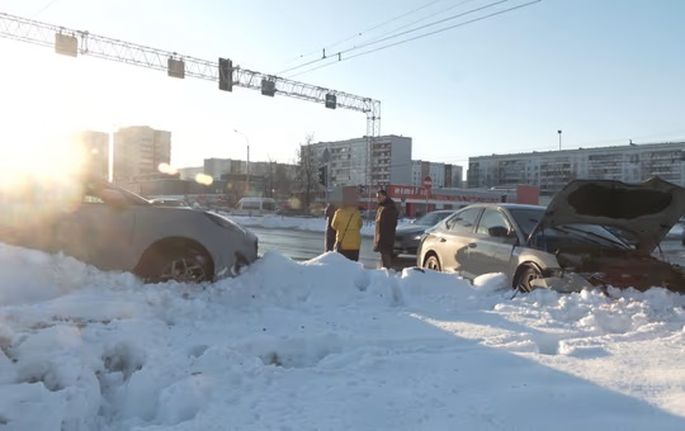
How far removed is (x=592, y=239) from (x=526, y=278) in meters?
1.10

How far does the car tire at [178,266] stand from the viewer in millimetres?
6602

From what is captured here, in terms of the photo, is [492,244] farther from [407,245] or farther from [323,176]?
[323,176]

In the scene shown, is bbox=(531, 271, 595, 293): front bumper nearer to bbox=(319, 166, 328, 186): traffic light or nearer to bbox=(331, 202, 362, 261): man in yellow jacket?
bbox=(331, 202, 362, 261): man in yellow jacket

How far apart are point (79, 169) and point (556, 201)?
548 centimetres

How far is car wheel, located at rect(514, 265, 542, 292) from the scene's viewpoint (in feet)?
23.3

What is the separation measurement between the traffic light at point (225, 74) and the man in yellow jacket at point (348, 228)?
17.5 m

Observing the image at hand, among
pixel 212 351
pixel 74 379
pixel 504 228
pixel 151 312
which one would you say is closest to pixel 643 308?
pixel 504 228

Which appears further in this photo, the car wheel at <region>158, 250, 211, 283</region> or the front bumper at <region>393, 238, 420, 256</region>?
the front bumper at <region>393, 238, 420, 256</region>

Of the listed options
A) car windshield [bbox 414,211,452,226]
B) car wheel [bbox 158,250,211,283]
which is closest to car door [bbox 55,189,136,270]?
car wheel [bbox 158,250,211,283]

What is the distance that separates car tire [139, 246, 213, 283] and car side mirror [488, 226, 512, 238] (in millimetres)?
3847

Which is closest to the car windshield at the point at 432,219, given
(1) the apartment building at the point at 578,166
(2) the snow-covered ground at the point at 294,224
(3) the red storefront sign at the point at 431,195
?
(2) the snow-covered ground at the point at 294,224

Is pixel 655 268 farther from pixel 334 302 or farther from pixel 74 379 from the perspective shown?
pixel 74 379

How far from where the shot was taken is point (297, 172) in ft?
274

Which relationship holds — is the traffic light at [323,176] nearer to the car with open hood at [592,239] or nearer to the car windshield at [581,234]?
the car with open hood at [592,239]
